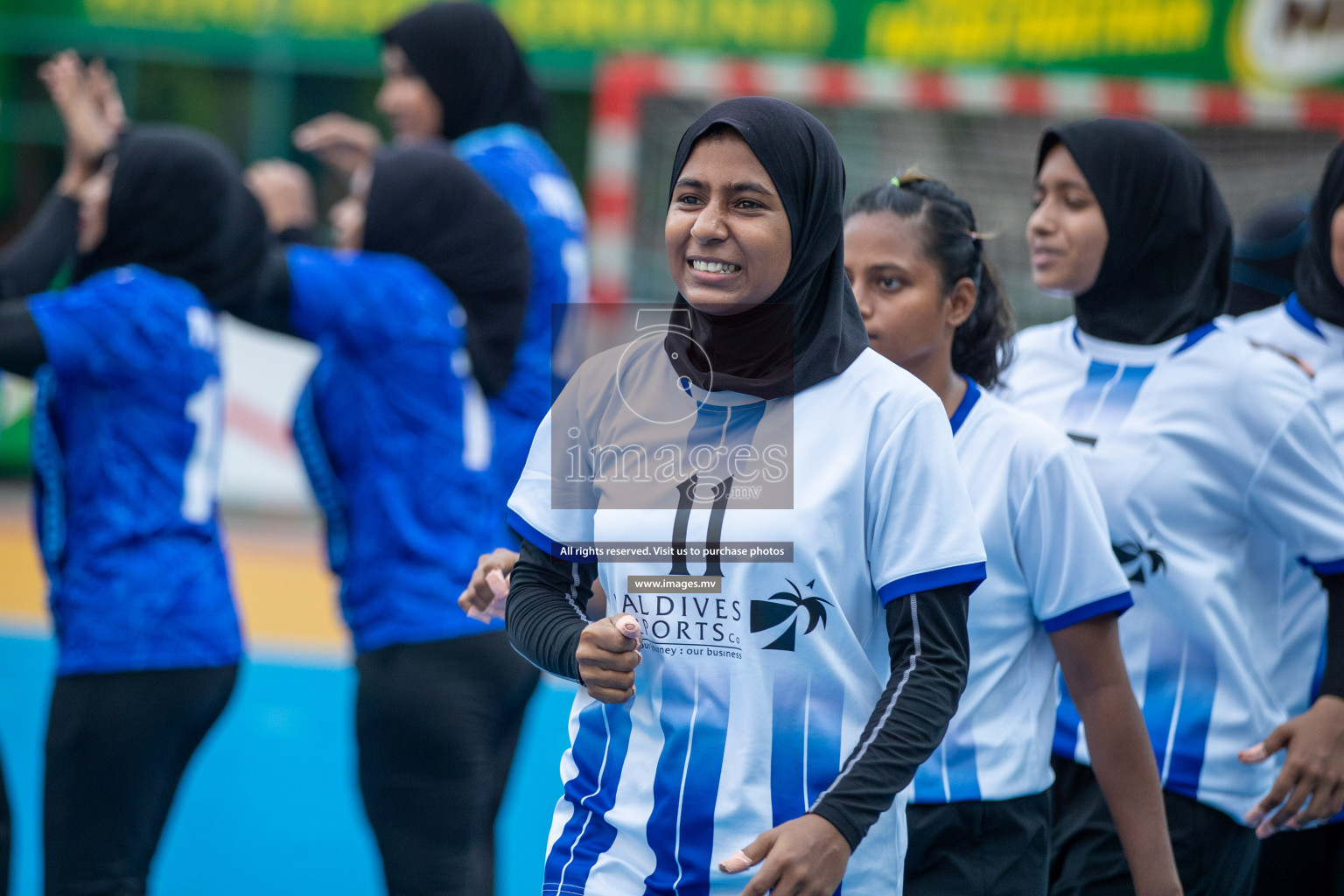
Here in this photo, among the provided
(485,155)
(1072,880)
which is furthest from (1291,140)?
(1072,880)

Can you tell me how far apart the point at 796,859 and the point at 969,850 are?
797 mm

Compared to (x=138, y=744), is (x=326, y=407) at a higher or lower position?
higher

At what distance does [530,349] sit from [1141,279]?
1.74m

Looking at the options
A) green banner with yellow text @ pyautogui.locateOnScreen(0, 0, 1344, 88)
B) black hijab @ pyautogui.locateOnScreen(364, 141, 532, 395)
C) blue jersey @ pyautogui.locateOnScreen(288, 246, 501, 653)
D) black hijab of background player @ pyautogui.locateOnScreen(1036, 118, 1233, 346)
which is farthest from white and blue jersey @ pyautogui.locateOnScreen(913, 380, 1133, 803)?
green banner with yellow text @ pyautogui.locateOnScreen(0, 0, 1344, 88)

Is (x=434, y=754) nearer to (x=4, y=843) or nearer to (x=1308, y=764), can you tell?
(x=4, y=843)

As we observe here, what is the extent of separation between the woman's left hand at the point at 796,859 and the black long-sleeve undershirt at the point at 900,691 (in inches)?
0.9

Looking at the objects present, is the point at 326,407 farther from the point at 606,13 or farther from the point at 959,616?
the point at 606,13

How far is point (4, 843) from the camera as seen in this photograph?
115 inches

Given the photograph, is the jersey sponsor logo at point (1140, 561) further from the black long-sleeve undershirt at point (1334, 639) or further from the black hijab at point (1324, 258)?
the black hijab at point (1324, 258)

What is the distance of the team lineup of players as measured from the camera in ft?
5.94

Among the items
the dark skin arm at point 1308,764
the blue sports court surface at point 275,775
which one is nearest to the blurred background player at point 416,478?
the blue sports court surface at point 275,775

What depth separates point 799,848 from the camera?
63.6 inches

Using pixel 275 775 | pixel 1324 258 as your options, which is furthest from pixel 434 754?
pixel 275 775

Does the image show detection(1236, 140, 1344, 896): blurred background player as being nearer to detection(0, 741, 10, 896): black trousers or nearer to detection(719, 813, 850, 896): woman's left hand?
detection(719, 813, 850, 896): woman's left hand
